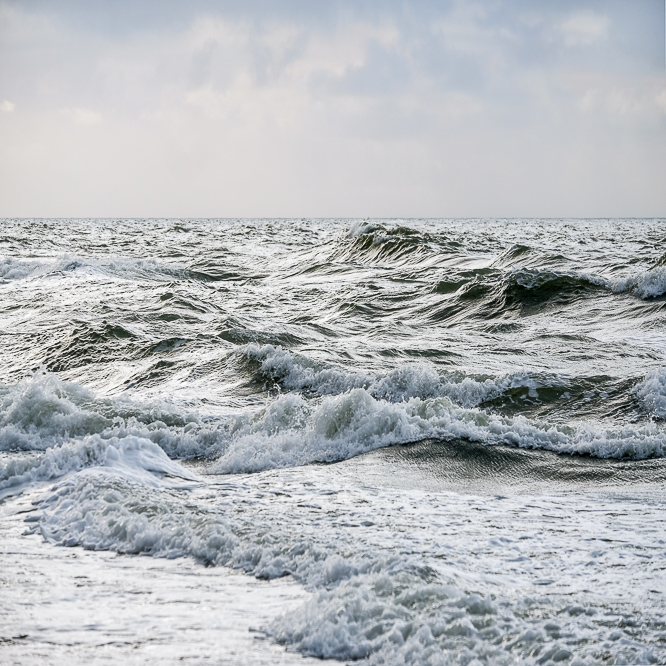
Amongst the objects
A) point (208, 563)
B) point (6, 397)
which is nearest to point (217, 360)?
point (6, 397)

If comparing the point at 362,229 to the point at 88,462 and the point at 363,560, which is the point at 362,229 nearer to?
the point at 88,462

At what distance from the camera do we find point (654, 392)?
8445 mm

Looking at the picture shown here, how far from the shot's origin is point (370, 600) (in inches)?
139

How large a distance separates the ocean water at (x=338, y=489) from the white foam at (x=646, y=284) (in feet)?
0.35

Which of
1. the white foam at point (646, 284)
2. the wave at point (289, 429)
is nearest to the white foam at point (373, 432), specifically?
the wave at point (289, 429)

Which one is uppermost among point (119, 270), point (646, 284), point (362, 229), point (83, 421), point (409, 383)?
point (362, 229)

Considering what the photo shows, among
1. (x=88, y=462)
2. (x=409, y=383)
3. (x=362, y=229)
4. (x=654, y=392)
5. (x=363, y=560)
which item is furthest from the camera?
(x=362, y=229)

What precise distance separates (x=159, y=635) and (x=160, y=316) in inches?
473

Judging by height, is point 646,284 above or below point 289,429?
above

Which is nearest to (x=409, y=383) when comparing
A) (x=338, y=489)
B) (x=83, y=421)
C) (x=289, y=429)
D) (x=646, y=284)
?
(x=289, y=429)

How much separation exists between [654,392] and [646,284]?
298 inches

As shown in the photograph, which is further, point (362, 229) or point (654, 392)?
→ point (362, 229)

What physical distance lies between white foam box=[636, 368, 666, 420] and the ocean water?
4 centimetres

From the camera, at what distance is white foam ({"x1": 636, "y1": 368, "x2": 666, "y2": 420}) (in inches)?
321
